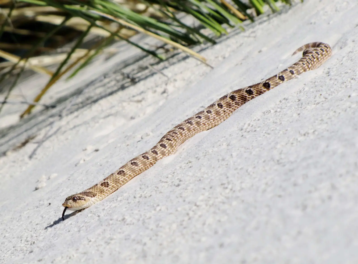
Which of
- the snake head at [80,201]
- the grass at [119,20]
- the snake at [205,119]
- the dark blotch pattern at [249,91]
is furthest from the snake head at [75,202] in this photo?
the grass at [119,20]

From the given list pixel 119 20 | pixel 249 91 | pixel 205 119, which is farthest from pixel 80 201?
pixel 119 20

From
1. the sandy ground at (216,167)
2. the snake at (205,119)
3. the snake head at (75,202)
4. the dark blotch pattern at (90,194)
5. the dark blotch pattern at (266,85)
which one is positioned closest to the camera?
the sandy ground at (216,167)

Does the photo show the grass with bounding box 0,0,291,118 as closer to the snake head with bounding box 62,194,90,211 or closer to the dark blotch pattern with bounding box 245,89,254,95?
the dark blotch pattern with bounding box 245,89,254,95

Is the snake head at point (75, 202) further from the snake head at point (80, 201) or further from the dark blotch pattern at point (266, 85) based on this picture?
the dark blotch pattern at point (266, 85)

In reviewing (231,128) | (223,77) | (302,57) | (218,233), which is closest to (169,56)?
(223,77)

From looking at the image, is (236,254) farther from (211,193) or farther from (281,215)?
(211,193)

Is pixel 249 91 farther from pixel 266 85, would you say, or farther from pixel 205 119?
pixel 205 119
